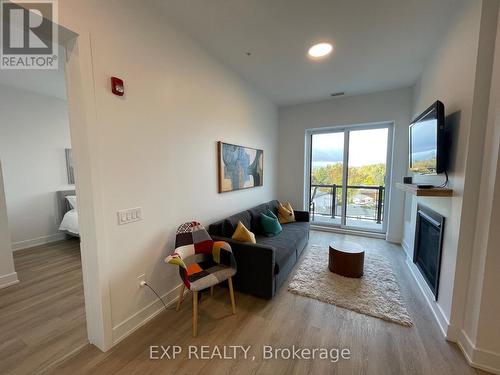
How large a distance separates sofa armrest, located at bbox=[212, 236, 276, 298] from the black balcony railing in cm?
310

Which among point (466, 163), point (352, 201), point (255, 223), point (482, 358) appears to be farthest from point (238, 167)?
point (482, 358)

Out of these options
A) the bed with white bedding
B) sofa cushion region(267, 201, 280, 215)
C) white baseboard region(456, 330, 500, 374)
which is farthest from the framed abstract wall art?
the bed with white bedding

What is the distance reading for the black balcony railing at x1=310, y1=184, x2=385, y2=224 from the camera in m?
4.31

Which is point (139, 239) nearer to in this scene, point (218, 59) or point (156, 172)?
point (156, 172)

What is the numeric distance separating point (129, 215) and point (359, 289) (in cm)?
257

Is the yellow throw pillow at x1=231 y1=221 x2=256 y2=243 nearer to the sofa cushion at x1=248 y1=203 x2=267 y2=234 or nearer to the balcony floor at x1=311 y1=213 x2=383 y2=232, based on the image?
the sofa cushion at x1=248 y1=203 x2=267 y2=234

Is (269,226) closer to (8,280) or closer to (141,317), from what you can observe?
(141,317)

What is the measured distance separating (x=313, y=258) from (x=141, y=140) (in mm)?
2823

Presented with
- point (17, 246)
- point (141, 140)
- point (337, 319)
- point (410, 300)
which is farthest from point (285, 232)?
point (17, 246)

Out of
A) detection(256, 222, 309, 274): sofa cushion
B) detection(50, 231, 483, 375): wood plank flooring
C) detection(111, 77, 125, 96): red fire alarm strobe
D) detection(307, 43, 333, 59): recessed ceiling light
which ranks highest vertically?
detection(307, 43, 333, 59): recessed ceiling light

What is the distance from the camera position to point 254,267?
2.13 m

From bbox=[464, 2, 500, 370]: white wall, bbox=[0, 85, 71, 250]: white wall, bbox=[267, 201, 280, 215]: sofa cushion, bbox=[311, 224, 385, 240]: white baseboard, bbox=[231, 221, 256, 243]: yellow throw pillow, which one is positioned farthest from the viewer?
bbox=[311, 224, 385, 240]: white baseboard

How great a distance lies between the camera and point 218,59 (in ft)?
8.72

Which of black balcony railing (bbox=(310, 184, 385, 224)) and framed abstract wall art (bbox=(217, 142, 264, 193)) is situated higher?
framed abstract wall art (bbox=(217, 142, 264, 193))
